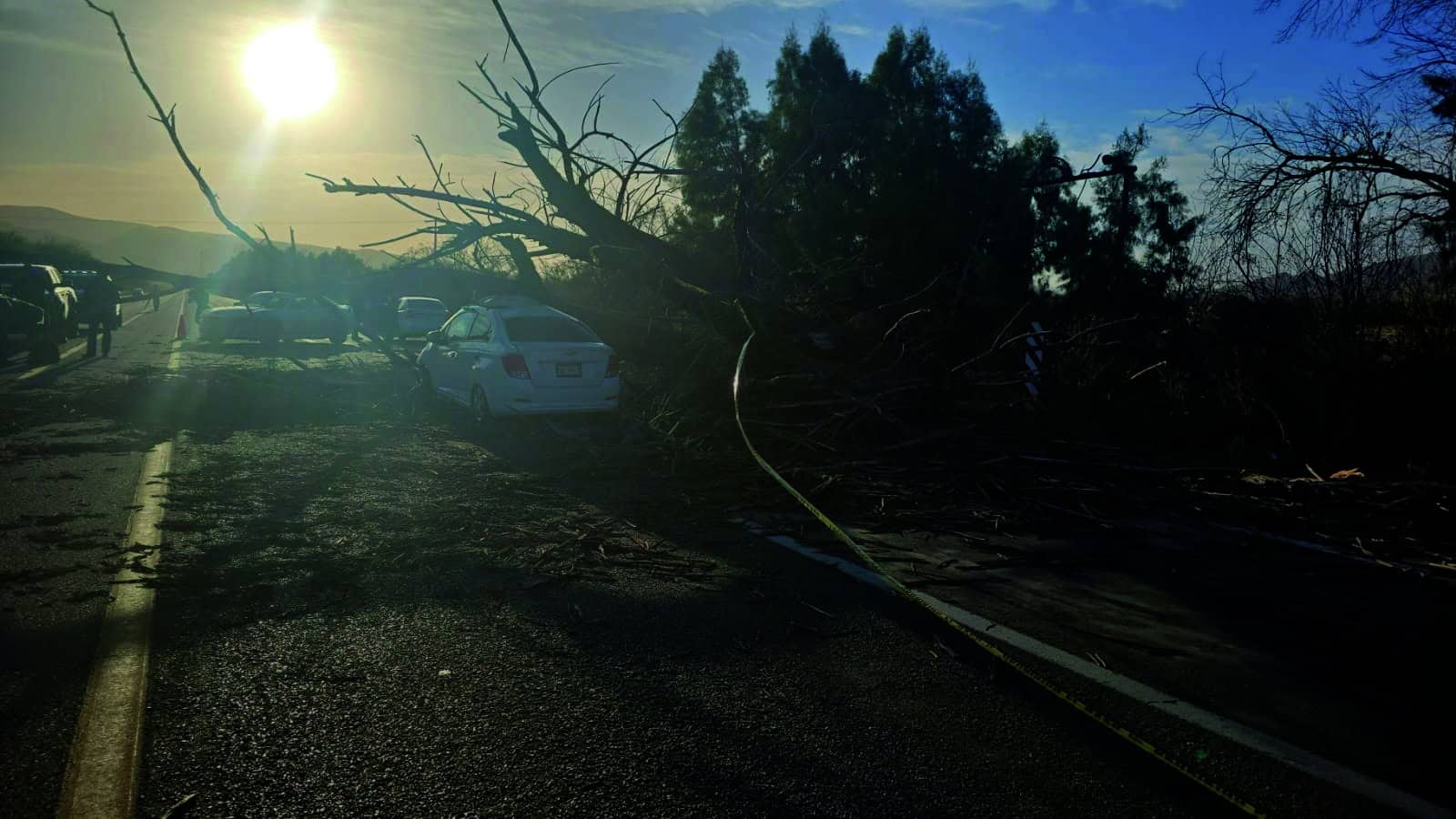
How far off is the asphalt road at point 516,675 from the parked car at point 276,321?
2251cm

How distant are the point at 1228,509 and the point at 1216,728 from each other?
15.5ft

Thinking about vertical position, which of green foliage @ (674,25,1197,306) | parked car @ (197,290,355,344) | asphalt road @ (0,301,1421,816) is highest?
green foliage @ (674,25,1197,306)

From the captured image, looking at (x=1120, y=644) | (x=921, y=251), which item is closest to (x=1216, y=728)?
(x=1120, y=644)

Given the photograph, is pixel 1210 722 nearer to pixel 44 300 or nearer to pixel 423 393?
pixel 423 393

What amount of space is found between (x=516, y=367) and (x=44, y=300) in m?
15.9

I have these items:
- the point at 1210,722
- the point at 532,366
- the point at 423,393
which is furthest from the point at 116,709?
the point at 423,393

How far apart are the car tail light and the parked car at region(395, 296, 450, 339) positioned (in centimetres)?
1911

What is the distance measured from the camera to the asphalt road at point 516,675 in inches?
126

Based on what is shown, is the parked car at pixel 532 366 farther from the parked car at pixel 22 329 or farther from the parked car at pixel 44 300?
the parked car at pixel 44 300

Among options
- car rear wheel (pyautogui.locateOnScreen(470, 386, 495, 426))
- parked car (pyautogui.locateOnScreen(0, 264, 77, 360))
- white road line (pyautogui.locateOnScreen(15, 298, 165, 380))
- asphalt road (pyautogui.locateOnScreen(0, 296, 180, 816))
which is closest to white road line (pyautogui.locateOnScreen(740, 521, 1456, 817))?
asphalt road (pyautogui.locateOnScreen(0, 296, 180, 816))

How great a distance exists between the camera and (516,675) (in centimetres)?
424

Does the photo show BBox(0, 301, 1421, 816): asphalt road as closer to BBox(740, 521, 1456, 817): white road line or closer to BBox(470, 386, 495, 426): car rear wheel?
Answer: BBox(740, 521, 1456, 817): white road line

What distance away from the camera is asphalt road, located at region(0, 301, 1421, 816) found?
3.19 meters

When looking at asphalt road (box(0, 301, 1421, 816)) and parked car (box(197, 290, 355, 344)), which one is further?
parked car (box(197, 290, 355, 344))
